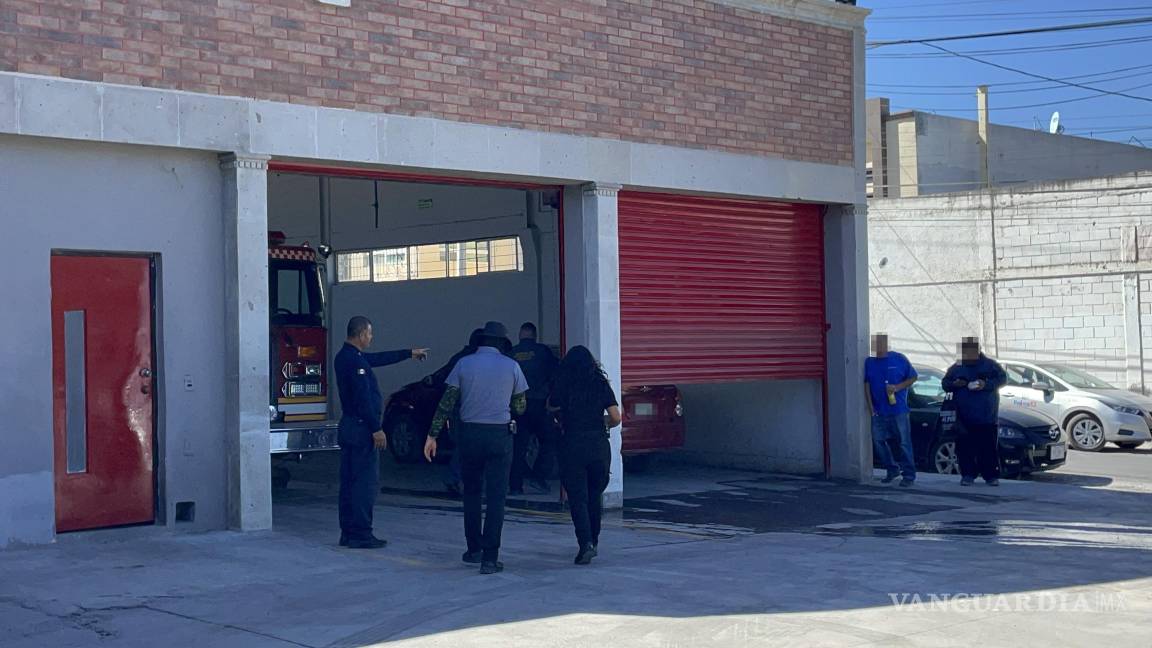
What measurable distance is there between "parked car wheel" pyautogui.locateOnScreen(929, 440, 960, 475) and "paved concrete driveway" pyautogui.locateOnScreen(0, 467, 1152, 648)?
12.7ft

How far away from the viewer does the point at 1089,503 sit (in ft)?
46.1

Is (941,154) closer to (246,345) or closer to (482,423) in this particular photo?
(246,345)

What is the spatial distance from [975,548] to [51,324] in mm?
7553

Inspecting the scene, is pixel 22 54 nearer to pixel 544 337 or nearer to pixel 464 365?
pixel 464 365

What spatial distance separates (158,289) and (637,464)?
8222 mm

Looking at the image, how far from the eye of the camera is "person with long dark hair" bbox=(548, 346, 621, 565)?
383 inches

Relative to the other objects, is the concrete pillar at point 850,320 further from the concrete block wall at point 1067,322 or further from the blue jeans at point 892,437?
the concrete block wall at point 1067,322

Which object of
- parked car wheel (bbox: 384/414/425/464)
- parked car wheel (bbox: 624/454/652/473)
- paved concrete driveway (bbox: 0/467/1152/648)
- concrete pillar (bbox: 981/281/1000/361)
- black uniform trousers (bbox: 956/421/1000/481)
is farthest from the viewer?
concrete pillar (bbox: 981/281/1000/361)

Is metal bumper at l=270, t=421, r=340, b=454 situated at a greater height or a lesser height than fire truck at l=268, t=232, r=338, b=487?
lesser

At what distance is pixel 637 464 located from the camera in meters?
17.3

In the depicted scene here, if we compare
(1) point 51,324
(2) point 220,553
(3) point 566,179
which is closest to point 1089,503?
(3) point 566,179

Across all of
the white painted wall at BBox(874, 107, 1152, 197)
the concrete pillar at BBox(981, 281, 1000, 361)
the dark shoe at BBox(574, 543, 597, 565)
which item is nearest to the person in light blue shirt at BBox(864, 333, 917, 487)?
the dark shoe at BBox(574, 543, 597, 565)

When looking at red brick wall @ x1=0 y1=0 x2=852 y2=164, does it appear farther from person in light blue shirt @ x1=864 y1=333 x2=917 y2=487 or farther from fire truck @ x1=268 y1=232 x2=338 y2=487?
fire truck @ x1=268 y1=232 x2=338 y2=487

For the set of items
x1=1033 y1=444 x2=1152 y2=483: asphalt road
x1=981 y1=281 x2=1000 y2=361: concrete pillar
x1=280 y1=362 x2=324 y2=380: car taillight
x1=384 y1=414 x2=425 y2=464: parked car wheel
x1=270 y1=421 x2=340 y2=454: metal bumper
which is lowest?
x1=1033 y1=444 x2=1152 y2=483: asphalt road
